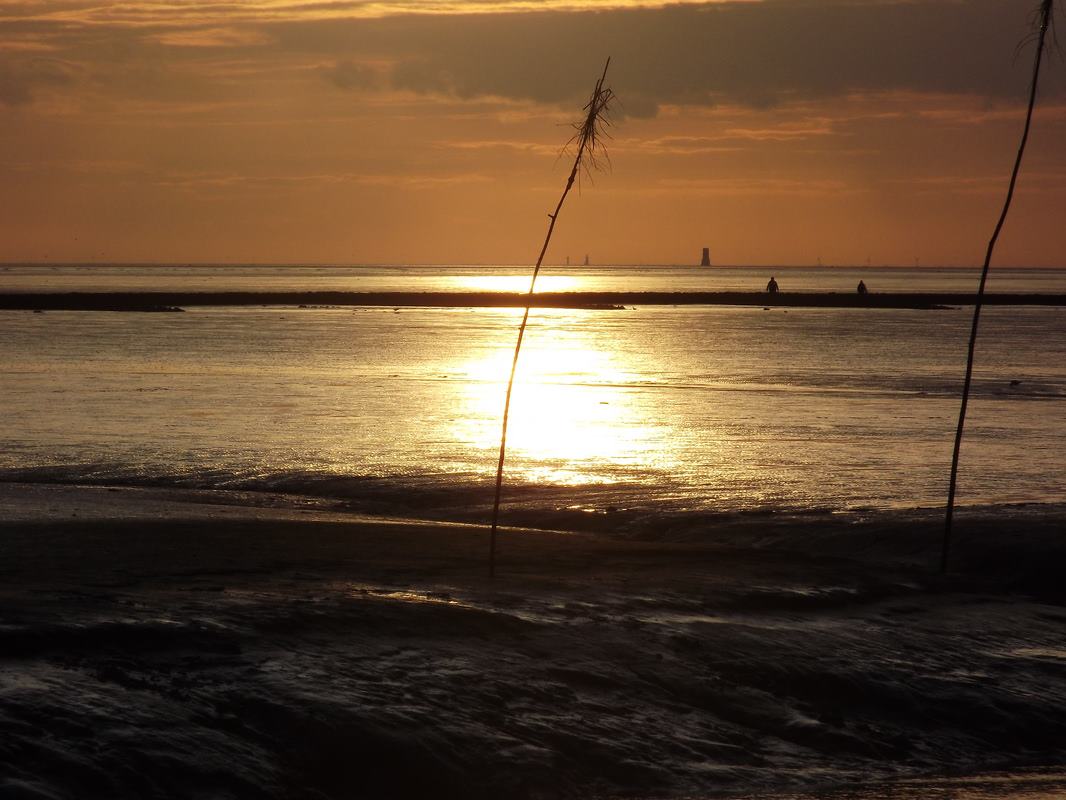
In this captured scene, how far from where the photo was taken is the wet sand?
8.96 m

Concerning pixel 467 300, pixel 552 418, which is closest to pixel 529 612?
pixel 552 418

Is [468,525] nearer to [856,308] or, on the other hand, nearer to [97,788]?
[97,788]

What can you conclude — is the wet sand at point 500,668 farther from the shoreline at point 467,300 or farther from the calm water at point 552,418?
the shoreline at point 467,300

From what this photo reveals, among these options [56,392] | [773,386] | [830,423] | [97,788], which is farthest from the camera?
[773,386]

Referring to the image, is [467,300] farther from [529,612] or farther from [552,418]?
[529,612]

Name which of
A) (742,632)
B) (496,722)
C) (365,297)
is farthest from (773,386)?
(365,297)

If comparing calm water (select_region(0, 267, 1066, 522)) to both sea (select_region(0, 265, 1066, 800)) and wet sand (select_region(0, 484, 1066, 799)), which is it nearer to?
sea (select_region(0, 265, 1066, 800))

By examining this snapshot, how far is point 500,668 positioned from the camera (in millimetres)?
10867

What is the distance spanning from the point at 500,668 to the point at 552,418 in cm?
2471

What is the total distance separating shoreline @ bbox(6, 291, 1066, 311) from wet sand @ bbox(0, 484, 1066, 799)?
114 meters

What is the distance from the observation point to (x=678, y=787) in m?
9.39

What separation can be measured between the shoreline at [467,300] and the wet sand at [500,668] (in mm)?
114371

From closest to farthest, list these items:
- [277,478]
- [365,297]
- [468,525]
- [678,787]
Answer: [678,787]
[468,525]
[277,478]
[365,297]

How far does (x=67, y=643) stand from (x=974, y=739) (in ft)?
24.1
